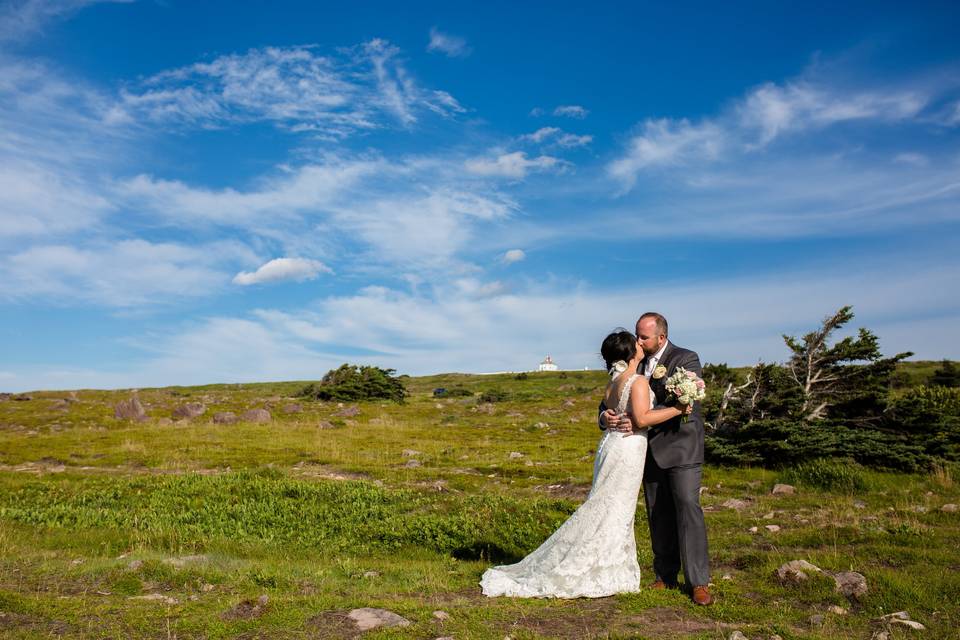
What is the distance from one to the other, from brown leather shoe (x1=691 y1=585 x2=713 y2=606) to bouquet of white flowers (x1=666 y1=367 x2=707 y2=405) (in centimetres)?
231

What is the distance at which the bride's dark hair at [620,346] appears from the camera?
8.41 meters

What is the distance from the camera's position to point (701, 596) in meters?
7.91

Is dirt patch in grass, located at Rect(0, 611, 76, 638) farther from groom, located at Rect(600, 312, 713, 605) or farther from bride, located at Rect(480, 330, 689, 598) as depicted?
groom, located at Rect(600, 312, 713, 605)

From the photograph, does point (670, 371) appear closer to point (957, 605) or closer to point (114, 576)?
point (957, 605)

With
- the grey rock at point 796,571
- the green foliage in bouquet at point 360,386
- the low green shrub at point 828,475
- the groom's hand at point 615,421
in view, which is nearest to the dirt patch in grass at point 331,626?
the groom's hand at point 615,421

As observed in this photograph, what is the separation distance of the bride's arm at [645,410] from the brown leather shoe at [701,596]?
2.08 m

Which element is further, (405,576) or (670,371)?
(405,576)

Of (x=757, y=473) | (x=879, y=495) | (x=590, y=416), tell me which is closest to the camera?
(x=879, y=495)

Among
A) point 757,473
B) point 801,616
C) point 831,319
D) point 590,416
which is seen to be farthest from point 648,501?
point 590,416

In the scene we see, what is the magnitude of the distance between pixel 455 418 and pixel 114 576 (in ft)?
115

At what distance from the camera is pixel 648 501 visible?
8758 millimetres

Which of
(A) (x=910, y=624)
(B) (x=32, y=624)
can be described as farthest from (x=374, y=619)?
(A) (x=910, y=624)

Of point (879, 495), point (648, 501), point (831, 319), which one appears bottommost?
point (879, 495)

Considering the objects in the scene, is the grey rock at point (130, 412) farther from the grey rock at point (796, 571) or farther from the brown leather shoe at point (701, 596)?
the grey rock at point (796, 571)
